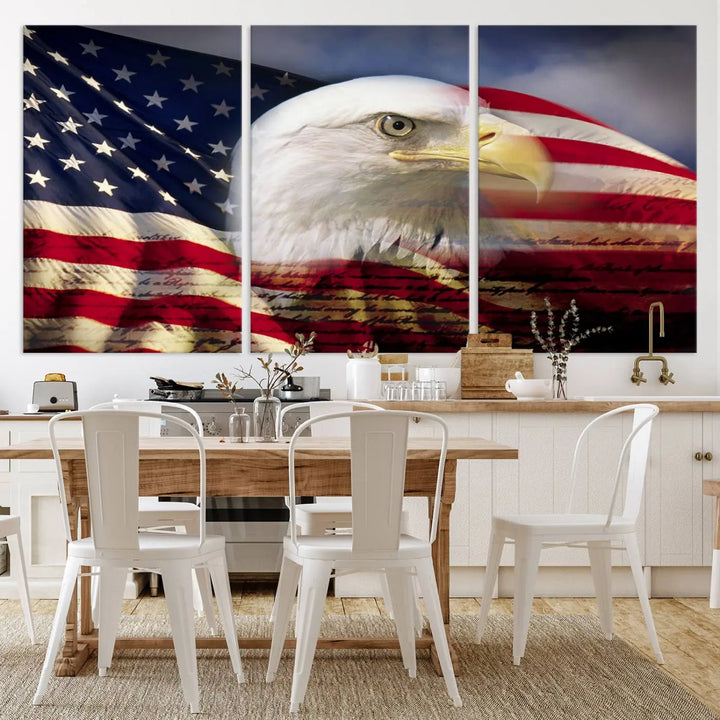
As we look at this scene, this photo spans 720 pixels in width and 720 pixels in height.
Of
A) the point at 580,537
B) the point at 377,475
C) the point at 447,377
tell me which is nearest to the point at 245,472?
the point at 377,475

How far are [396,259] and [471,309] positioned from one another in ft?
1.48

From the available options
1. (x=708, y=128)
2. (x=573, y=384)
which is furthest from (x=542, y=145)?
(x=573, y=384)

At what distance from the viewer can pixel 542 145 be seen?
4.95m

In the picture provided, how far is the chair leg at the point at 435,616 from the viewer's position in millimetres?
2816

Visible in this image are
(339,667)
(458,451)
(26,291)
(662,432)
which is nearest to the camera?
(458,451)

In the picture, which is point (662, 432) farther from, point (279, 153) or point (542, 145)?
point (279, 153)

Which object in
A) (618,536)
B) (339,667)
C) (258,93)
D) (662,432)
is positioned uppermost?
(258,93)

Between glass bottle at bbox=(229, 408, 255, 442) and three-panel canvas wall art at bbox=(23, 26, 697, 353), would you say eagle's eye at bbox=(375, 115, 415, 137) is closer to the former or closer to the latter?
three-panel canvas wall art at bbox=(23, 26, 697, 353)

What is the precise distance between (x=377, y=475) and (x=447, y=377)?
6.62 ft

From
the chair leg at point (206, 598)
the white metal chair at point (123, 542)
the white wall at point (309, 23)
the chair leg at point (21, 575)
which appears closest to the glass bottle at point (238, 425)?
the chair leg at point (206, 598)

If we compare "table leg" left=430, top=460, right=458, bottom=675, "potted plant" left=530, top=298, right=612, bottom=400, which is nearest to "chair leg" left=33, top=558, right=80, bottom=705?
"table leg" left=430, top=460, right=458, bottom=675

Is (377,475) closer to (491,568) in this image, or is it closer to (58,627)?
(491,568)

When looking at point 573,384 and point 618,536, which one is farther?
point 573,384

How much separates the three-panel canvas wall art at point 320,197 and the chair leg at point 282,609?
200 centimetres
